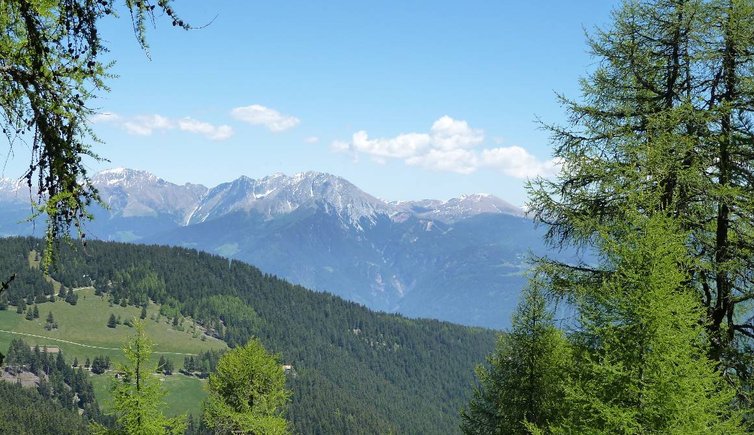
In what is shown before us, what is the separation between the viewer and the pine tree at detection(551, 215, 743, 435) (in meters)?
10.6

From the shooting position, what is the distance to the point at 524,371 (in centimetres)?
1942

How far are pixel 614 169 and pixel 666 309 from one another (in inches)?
178

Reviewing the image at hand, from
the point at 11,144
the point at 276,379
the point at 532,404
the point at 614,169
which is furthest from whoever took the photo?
the point at 276,379

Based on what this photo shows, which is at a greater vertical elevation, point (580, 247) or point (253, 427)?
point (580, 247)

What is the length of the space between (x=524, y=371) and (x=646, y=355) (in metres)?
8.65

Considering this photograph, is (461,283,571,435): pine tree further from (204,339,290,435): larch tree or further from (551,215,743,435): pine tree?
(204,339,290,435): larch tree

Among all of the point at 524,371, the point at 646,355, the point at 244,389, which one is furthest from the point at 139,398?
the point at 646,355

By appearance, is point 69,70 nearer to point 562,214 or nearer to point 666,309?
point 666,309

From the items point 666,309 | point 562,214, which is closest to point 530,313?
point 562,214

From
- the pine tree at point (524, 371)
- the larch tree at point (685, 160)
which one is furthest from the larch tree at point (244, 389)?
the larch tree at point (685, 160)

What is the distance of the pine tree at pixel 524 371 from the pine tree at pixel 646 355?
616cm

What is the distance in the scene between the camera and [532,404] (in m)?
18.9

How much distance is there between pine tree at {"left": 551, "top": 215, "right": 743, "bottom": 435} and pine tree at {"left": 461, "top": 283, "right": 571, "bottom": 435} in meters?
6.16

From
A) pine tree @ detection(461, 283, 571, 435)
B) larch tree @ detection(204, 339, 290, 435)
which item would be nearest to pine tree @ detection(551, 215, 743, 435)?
pine tree @ detection(461, 283, 571, 435)
